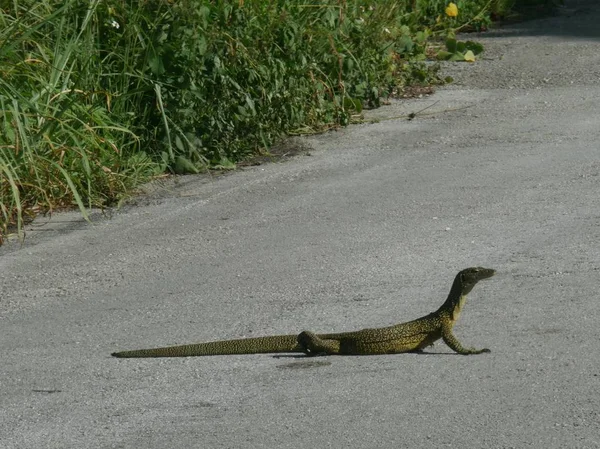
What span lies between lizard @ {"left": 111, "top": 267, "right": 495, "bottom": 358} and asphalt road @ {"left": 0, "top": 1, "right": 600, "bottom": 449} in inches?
2.2

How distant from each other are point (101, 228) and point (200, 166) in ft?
4.91

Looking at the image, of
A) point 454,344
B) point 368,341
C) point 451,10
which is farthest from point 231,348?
point 451,10

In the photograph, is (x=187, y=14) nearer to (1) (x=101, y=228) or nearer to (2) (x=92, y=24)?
(2) (x=92, y=24)

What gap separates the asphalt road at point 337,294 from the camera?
4777mm

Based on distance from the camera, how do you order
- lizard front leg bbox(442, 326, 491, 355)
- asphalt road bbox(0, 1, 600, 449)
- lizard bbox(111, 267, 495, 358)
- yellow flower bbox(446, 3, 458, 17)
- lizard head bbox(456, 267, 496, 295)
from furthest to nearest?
1. yellow flower bbox(446, 3, 458, 17)
2. lizard head bbox(456, 267, 496, 295)
3. lizard bbox(111, 267, 495, 358)
4. lizard front leg bbox(442, 326, 491, 355)
5. asphalt road bbox(0, 1, 600, 449)

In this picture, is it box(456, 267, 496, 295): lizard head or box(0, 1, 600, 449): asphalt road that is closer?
box(0, 1, 600, 449): asphalt road

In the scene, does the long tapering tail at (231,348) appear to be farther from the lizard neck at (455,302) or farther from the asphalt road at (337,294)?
the lizard neck at (455,302)

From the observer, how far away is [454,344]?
5441 millimetres

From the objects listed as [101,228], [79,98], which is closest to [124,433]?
[101,228]

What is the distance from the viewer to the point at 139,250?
24.9 ft

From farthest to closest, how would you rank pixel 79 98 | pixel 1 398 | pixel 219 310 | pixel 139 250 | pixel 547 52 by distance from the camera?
pixel 547 52 < pixel 79 98 < pixel 139 250 < pixel 219 310 < pixel 1 398

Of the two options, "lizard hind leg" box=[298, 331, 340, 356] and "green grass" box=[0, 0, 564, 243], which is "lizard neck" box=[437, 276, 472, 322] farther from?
"green grass" box=[0, 0, 564, 243]

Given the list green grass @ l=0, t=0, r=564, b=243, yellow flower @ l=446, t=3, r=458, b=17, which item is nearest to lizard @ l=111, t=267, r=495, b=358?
green grass @ l=0, t=0, r=564, b=243

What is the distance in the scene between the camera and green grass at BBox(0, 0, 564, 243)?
8492 mm
